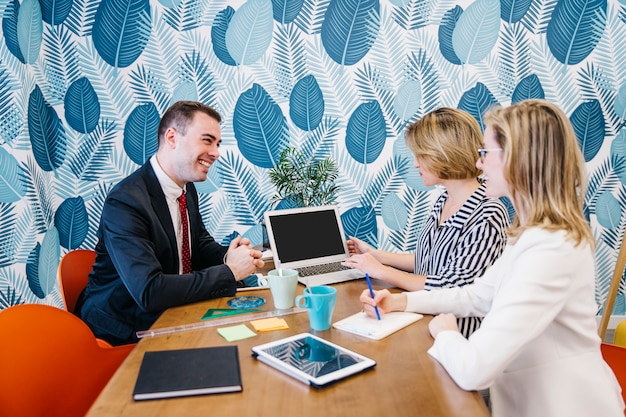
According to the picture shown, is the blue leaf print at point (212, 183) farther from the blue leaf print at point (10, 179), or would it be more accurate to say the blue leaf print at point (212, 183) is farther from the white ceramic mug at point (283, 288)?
the white ceramic mug at point (283, 288)

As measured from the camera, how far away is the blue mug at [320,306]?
3.99ft

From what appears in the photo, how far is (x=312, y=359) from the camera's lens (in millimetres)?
1045

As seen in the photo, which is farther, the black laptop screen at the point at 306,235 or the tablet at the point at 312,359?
the black laptop screen at the point at 306,235

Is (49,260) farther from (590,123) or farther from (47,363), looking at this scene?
(590,123)

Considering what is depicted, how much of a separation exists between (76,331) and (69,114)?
2086mm

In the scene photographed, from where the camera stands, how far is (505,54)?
3.19 meters

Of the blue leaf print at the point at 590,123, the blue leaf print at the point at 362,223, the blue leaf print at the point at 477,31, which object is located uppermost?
the blue leaf print at the point at 477,31

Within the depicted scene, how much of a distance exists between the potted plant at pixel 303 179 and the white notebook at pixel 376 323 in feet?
5.15

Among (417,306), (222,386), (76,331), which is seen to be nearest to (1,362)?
(76,331)

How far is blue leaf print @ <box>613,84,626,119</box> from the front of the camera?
3.25m

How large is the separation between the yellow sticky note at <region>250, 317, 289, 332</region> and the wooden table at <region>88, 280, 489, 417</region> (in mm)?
70

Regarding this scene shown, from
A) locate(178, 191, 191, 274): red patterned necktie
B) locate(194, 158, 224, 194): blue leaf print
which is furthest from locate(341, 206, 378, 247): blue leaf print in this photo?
locate(178, 191, 191, 274): red patterned necktie

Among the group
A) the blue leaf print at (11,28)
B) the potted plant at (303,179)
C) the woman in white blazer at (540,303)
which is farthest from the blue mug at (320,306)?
the blue leaf print at (11,28)

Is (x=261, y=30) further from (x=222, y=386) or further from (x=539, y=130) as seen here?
(x=222, y=386)
